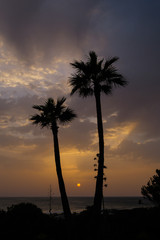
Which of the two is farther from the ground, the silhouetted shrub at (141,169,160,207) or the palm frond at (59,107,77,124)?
the palm frond at (59,107,77,124)

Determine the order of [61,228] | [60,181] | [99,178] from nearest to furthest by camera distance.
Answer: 1. [61,228]
2. [99,178]
3. [60,181]

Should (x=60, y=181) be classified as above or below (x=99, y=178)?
above

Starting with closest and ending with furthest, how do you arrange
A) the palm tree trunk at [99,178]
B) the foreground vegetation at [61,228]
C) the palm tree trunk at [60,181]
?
the foreground vegetation at [61,228]
the palm tree trunk at [99,178]
the palm tree trunk at [60,181]

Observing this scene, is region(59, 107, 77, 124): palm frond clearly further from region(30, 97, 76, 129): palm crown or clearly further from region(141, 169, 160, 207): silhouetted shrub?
region(141, 169, 160, 207): silhouetted shrub

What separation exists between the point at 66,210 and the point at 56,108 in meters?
9.30

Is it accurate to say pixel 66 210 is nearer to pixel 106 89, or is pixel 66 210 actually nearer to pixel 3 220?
pixel 3 220

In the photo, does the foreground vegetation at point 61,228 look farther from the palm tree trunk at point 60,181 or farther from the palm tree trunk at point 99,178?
the palm tree trunk at point 60,181

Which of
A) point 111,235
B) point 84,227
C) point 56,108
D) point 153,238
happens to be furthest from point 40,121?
point 153,238

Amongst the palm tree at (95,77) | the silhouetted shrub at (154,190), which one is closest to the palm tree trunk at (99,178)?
the palm tree at (95,77)

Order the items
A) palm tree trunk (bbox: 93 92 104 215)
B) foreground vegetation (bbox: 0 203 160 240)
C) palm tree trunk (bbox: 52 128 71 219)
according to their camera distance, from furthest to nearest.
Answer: palm tree trunk (bbox: 52 128 71 219) < palm tree trunk (bbox: 93 92 104 215) < foreground vegetation (bbox: 0 203 160 240)

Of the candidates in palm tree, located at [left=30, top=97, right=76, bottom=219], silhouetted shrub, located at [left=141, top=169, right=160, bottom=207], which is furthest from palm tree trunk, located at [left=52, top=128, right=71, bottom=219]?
silhouetted shrub, located at [left=141, top=169, right=160, bottom=207]

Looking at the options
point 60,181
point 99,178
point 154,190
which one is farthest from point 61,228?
point 154,190

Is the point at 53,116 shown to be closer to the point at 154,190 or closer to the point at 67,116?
the point at 67,116

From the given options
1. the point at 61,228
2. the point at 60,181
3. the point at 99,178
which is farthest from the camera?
the point at 60,181
